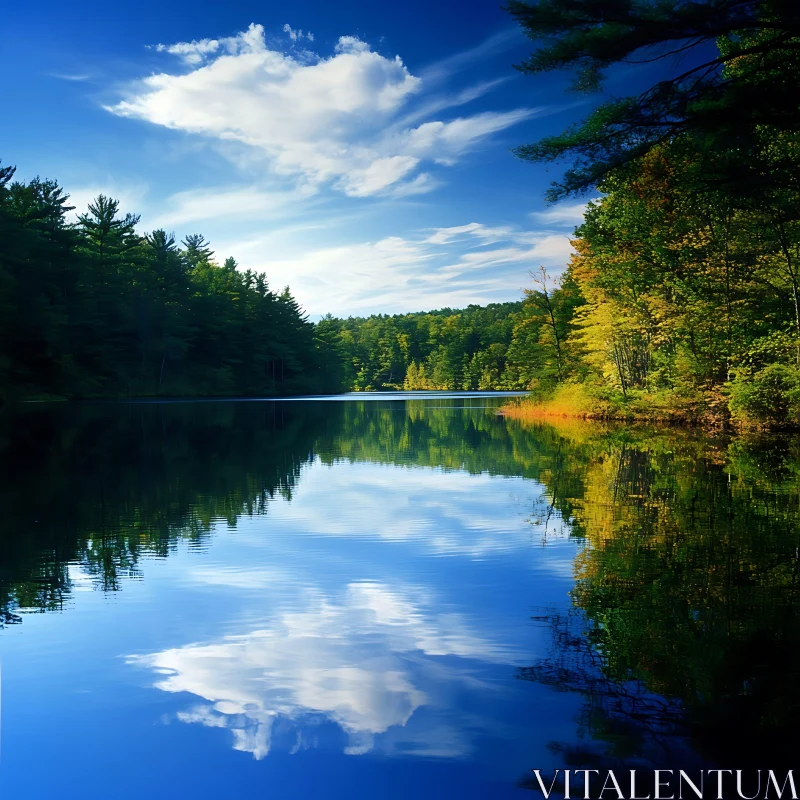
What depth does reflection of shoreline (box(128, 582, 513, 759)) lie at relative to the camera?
4.54 metres

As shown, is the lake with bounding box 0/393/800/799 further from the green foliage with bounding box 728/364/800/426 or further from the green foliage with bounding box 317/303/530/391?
the green foliage with bounding box 317/303/530/391

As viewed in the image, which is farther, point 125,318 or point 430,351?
point 430,351

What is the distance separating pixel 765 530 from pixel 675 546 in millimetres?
1613

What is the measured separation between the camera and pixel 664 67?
38.6 feet

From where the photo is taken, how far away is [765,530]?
9.64 m

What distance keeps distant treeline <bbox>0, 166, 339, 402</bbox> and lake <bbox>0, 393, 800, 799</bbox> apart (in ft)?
148

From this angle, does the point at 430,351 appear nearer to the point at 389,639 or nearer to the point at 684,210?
the point at 684,210

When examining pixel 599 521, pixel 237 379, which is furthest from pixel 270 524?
pixel 237 379

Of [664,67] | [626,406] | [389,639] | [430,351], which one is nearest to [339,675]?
[389,639]

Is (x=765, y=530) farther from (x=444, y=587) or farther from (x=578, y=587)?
(x=444, y=587)

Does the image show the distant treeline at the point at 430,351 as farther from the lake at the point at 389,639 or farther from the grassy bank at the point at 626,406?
the lake at the point at 389,639

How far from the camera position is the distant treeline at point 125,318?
57.8 metres

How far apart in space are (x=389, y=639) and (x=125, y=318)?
77.2 meters

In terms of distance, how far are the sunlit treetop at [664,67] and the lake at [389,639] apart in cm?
563
